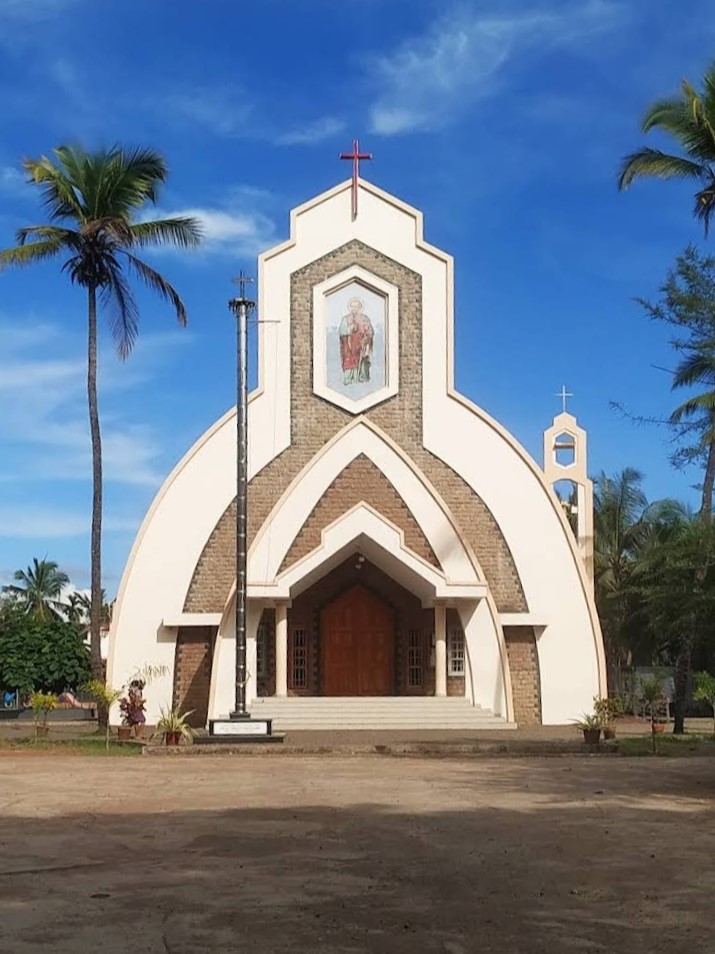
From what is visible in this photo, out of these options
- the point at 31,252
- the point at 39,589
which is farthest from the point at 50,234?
the point at 39,589

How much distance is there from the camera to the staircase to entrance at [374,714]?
80.0ft

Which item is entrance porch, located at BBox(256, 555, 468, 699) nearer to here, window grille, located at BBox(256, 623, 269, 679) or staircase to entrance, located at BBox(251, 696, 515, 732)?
window grille, located at BBox(256, 623, 269, 679)

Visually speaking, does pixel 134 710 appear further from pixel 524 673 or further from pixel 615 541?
pixel 615 541

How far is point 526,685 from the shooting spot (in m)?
26.3

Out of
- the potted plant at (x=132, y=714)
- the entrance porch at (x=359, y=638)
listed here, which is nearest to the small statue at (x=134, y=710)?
the potted plant at (x=132, y=714)

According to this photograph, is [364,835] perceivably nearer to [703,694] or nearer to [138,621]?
[703,694]

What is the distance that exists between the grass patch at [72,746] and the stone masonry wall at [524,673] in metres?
8.49

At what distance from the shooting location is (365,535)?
83.3 ft

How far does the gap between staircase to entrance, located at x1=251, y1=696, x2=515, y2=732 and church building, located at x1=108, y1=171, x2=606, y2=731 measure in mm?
45

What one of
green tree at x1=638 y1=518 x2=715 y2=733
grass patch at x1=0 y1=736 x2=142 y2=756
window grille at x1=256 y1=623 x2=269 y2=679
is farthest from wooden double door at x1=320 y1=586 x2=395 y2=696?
green tree at x1=638 y1=518 x2=715 y2=733

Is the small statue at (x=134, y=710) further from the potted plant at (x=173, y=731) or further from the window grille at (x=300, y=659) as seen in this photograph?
the window grille at (x=300, y=659)

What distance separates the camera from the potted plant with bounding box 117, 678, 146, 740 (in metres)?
23.8

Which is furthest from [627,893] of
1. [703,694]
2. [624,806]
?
[703,694]

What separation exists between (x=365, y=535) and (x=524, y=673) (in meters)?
4.74
